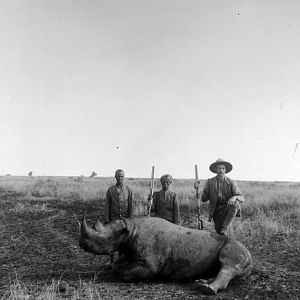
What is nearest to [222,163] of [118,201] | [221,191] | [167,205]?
[221,191]

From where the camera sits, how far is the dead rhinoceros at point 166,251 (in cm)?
620

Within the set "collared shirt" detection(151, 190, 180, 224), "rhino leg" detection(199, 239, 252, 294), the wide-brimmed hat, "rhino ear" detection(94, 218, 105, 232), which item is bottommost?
"rhino leg" detection(199, 239, 252, 294)

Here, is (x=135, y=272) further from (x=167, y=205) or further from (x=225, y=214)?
(x=225, y=214)

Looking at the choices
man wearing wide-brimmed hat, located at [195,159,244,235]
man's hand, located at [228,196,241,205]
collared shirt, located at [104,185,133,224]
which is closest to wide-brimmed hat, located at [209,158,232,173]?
man wearing wide-brimmed hat, located at [195,159,244,235]

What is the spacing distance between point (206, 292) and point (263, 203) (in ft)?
41.8

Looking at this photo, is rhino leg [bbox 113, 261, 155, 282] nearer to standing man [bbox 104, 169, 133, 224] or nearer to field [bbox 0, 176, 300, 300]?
field [bbox 0, 176, 300, 300]

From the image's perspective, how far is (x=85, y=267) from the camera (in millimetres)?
7895

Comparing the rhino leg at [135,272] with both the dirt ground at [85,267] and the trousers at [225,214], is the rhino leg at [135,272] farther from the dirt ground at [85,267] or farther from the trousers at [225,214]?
the trousers at [225,214]

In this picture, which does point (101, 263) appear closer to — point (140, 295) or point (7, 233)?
point (140, 295)

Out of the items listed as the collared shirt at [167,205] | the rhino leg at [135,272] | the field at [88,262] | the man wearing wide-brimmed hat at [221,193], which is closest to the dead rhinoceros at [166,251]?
the rhino leg at [135,272]

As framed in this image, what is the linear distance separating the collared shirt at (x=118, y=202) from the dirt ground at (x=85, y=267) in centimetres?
105

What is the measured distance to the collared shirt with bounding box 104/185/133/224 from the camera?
819 cm

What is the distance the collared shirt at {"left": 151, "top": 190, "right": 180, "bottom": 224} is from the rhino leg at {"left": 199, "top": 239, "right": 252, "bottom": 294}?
5.42 feet

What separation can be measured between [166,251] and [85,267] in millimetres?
2286
